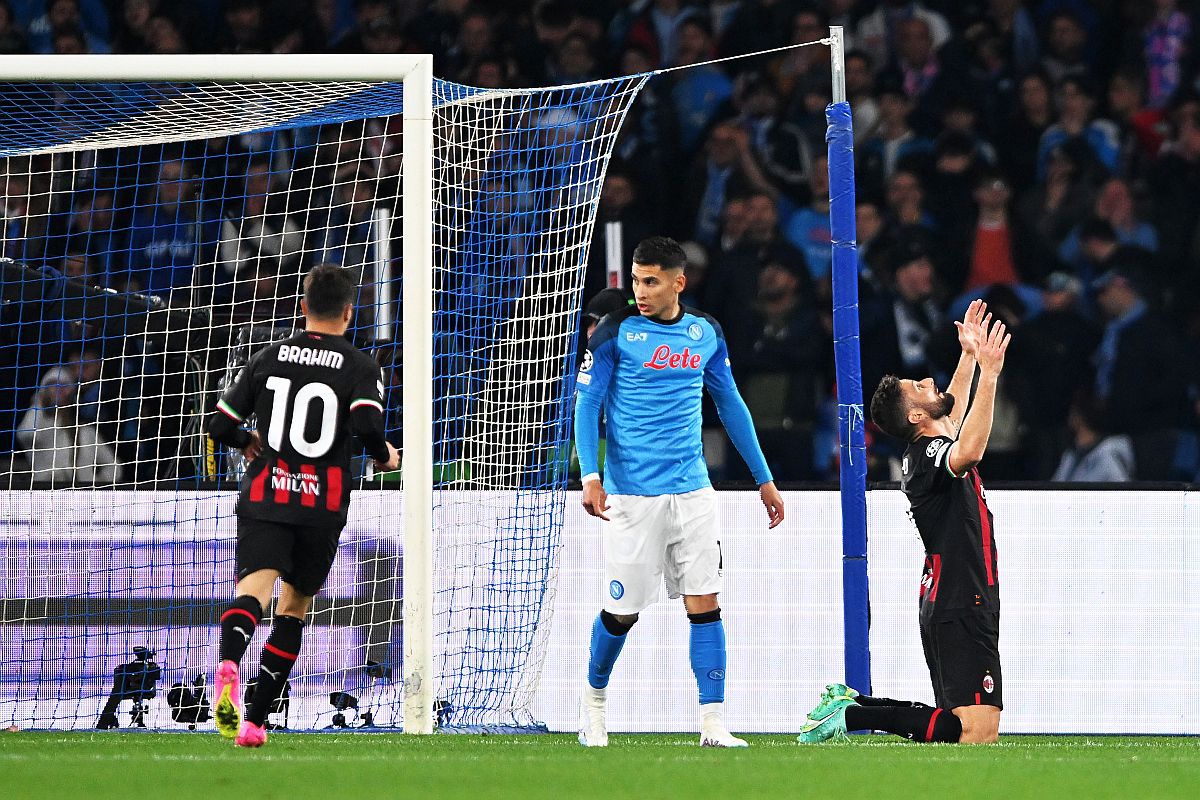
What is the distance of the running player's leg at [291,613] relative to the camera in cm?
587

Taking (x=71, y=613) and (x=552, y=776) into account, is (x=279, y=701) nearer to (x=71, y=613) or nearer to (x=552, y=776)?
(x=71, y=613)

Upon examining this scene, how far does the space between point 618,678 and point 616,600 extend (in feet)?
5.82

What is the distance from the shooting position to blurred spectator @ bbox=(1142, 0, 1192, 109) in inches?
453

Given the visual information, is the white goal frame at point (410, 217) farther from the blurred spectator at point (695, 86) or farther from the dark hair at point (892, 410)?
the blurred spectator at point (695, 86)

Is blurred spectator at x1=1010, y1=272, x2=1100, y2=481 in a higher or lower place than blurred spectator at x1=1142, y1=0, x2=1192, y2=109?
lower

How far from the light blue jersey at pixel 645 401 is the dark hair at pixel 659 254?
234 mm

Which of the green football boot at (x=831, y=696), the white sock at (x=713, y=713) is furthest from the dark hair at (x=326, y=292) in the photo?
the green football boot at (x=831, y=696)

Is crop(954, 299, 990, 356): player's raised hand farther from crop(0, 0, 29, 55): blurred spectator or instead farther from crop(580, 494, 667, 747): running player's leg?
crop(0, 0, 29, 55): blurred spectator

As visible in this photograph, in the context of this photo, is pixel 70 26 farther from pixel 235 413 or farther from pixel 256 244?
pixel 235 413

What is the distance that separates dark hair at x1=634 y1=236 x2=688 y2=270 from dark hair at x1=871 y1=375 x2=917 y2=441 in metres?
1.00

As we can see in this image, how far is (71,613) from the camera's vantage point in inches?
310

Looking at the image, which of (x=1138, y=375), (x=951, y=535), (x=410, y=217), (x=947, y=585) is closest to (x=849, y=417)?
(x=951, y=535)

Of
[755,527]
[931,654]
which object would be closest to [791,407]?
[755,527]

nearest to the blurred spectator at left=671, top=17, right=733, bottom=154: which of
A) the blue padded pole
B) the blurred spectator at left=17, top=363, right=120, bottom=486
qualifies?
the blue padded pole
